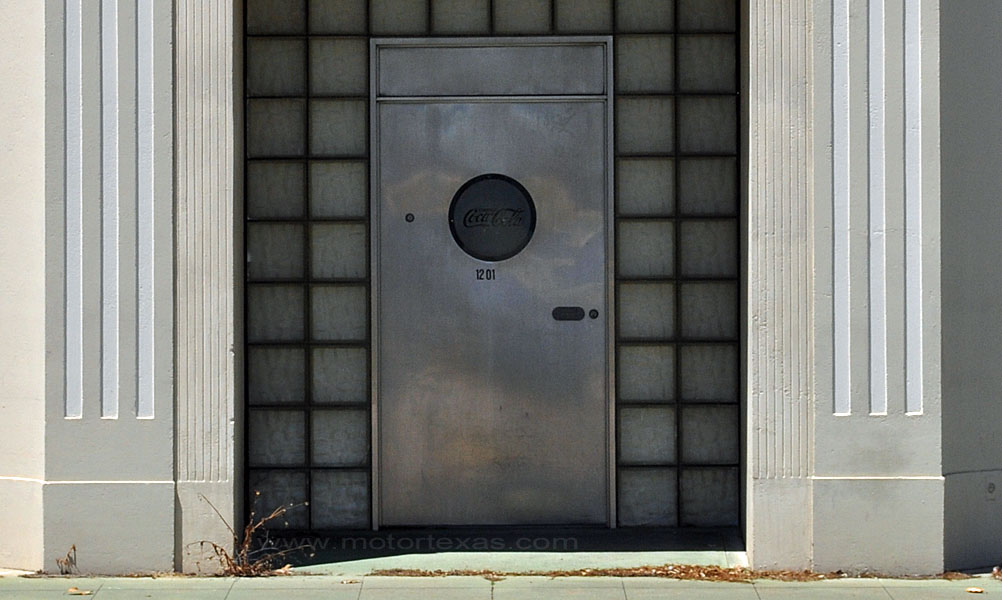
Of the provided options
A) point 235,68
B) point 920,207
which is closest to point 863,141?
point 920,207

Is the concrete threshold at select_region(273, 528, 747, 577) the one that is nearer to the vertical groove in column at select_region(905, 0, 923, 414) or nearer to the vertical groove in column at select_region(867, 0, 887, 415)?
the vertical groove in column at select_region(867, 0, 887, 415)

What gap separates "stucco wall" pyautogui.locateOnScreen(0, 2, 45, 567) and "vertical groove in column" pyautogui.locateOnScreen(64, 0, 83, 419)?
0.56 feet

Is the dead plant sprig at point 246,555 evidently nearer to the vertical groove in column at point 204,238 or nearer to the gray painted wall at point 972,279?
the vertical groove in column at point 204,238

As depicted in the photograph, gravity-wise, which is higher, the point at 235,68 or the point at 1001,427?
the point at 235,68

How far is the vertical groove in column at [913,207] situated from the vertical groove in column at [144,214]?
425 cm

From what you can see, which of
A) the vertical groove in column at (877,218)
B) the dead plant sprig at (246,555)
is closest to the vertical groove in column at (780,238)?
the vertical groove in column at (877,218)

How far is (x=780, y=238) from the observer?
7.74 metres

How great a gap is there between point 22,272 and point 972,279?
18.0 ft

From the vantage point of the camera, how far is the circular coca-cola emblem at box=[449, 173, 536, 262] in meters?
8.49

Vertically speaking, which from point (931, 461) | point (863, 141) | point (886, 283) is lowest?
point (931, 461)

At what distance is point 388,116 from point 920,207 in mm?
3218

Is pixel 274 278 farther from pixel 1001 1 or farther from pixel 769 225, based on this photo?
pixel 1001 1

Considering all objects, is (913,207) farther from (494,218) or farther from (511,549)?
(511,549)

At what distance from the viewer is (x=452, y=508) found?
27.9 feet
